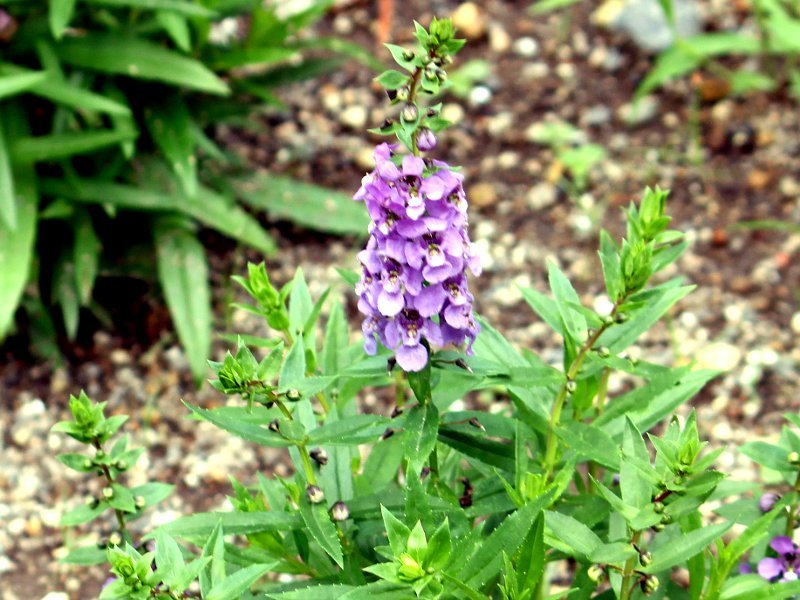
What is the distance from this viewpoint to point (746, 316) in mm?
3883

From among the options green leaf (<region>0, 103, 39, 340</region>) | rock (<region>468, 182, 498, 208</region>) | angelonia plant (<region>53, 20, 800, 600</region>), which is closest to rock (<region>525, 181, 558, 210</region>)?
rock (<region>468, 182, 498, 208</region>)

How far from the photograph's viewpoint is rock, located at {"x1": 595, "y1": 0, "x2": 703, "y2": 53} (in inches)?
185

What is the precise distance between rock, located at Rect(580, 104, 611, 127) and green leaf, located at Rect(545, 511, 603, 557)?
285cm

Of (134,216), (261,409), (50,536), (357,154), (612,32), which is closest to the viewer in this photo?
(261,409)

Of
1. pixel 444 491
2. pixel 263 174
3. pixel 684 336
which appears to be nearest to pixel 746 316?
pixel 684 336

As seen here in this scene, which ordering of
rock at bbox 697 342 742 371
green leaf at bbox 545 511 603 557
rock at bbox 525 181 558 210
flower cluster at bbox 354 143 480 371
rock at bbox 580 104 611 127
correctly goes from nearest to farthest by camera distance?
flower cluster at bbox 354 143 480 371, green leaf at bbox 545 511 603 557, rock at bbox 697 342 742 371, rock at bbox 525 181 558 210, rock at bbox 580 104 611 127

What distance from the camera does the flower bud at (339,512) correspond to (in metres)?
Answer: 2.03

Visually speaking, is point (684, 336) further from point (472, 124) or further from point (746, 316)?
point (472, 124)

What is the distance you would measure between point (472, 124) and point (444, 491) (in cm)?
268

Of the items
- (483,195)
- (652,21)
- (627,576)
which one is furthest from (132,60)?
(627,576)

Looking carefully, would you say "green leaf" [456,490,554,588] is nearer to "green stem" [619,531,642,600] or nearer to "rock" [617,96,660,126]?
"green stem" [619,531,642,600]

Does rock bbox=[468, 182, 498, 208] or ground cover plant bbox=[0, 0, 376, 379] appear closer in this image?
ground cover plant bbox=[0, 0, 376, 379]

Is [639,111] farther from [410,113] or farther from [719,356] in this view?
[410,113]

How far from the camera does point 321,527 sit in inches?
75.8
